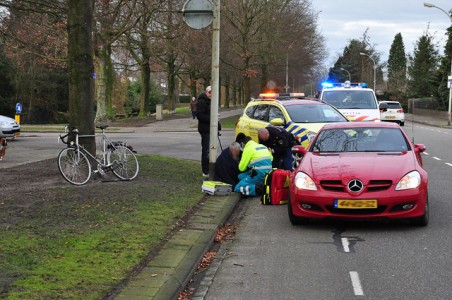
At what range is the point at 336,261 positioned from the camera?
6.38 meters

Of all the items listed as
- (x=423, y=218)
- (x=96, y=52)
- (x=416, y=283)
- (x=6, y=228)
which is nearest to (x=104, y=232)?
(x=6, y=228)

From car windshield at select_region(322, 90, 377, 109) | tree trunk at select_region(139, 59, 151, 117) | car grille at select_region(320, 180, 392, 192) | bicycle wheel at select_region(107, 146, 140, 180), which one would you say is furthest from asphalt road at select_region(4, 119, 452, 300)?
tree trunk at select_region(139, 59, 151, 117)

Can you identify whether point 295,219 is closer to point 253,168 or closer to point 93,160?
point 253,168

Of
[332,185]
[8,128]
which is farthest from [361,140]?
[8,128]

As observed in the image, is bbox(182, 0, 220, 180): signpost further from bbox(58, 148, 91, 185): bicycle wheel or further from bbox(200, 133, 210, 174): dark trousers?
bbox(58, 148, 91, 185): bicycle wheel

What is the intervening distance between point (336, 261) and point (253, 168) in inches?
167

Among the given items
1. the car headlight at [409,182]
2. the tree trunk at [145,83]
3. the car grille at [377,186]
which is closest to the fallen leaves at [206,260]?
the car grille at [377,186]

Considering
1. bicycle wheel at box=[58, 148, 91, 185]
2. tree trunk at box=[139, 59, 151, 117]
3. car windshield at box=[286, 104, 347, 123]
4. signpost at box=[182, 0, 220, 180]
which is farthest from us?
tree trunk at box=[139, 59, 151, 117]

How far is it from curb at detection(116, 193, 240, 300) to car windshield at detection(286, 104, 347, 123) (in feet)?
18.0

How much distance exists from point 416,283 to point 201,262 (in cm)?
223

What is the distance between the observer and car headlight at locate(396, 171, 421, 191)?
7.62 metres

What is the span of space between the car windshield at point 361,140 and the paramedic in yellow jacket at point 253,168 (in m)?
1.31

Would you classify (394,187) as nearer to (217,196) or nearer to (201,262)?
(201,262)

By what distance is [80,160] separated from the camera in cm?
1049
